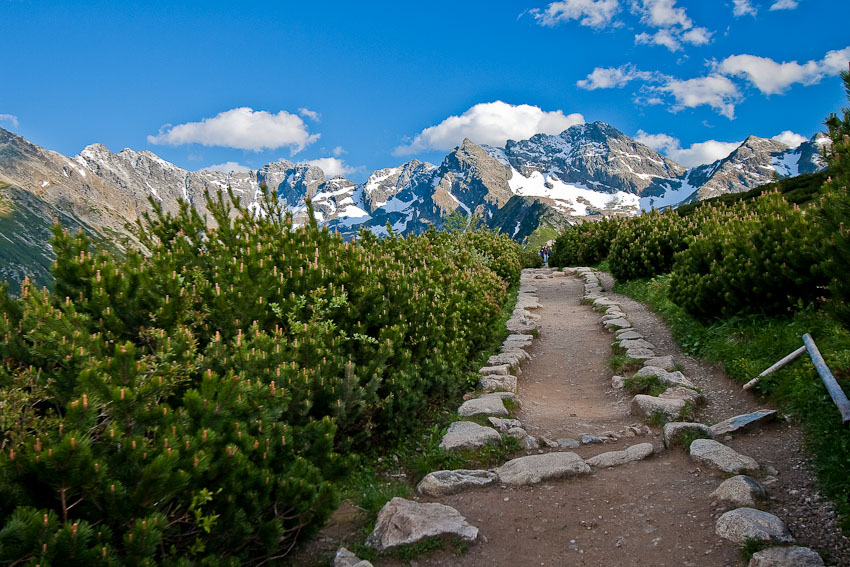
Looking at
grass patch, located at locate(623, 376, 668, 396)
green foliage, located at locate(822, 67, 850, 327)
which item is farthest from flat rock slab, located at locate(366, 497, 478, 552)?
grass patch, located at locate(623, 376, 668, 396)

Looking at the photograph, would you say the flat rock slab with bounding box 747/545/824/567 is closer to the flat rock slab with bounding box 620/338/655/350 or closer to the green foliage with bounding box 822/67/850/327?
the green foliage with bounding box 822/67/850/327

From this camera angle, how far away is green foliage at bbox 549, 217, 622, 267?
25.0 meters

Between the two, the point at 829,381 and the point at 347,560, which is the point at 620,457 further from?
the point at 347,560

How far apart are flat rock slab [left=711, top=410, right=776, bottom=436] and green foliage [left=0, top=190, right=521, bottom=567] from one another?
3.37 m

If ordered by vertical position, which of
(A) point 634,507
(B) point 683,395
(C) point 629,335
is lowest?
(A) point 634,507

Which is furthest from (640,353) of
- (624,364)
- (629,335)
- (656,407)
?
(656,407)

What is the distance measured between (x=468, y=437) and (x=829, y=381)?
390cm

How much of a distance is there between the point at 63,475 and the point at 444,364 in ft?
16.6

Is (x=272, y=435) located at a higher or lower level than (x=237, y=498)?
higher

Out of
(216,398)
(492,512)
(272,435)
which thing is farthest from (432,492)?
(216,398)

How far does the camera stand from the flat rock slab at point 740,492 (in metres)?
4.16

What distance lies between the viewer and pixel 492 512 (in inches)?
181

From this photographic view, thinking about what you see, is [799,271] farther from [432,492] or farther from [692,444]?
[432,492]

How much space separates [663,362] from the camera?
8547mm
